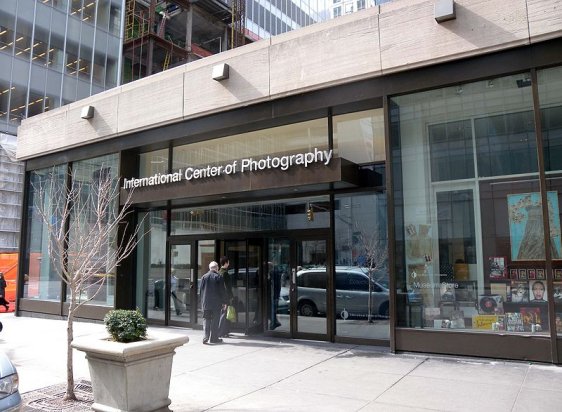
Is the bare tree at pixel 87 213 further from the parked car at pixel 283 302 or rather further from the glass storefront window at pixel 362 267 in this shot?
the glass storefront window at pixel 362 267

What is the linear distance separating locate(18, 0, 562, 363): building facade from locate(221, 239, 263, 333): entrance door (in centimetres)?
3

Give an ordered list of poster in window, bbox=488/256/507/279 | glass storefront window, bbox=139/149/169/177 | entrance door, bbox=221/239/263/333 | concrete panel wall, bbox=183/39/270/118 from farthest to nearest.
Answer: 1. glass storefront window, bbox=139/149/169/177
2. entrance door, bbox=221/239/263/333
3. concrete panel wall, bbox=183/39/270/118
4. poster in window, bbox=488/256/507/279

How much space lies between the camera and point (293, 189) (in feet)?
33.6

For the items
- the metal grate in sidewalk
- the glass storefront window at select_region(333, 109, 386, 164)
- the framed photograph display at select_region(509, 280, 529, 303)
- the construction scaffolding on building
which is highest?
the construction scaffolding on building

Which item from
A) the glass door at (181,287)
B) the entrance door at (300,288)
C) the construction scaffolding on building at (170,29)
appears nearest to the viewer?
the entrance door at (300,288)

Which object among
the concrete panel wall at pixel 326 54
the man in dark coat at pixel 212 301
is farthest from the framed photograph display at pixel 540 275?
the man in dark coat at pixel 212 301

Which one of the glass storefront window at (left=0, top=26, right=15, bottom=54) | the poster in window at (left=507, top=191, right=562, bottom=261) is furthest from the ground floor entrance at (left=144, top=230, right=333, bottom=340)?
the glass storefront window at (left=0, top=26, right=15, bottom=54)

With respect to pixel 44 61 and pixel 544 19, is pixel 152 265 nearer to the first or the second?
pixel 544 19

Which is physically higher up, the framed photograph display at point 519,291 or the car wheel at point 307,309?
the framed photograph display at point 519,291

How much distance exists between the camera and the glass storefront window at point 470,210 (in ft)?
26.1

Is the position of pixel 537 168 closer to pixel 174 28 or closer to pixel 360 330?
pixel 360 330

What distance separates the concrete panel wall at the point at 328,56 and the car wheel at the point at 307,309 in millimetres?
4439

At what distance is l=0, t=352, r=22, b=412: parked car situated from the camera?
4.42 metres

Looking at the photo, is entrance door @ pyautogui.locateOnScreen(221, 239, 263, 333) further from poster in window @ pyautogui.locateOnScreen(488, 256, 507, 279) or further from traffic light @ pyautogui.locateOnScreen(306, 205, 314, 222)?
poster in window @ pyautogui.locateOnScreen(488, 256, 507, 279)
